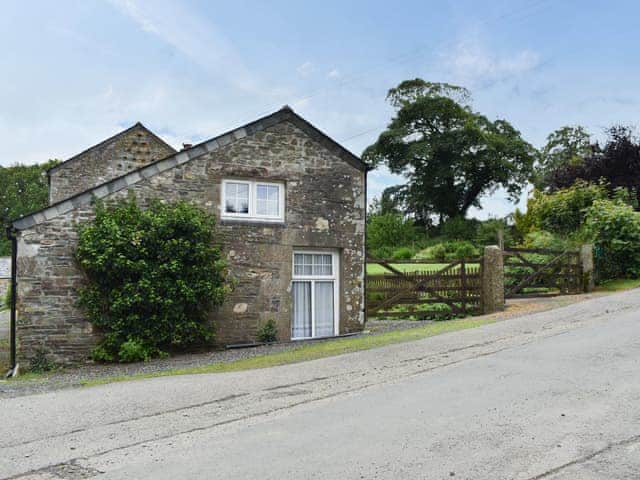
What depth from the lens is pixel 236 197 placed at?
14.1 m

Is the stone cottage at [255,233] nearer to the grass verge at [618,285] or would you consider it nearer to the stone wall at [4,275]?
the grass verge at [618,285]

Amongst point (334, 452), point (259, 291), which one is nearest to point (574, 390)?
point (334, 452)

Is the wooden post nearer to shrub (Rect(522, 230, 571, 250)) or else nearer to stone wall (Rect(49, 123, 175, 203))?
shrub (Rect(522, 230, 571, 250))

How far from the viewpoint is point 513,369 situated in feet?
28.0

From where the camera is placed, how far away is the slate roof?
12.1 meters

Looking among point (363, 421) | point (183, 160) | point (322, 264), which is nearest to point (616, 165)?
point (322, 264)

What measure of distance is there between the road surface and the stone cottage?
12.3 ft

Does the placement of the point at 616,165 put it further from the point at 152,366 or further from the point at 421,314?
the point at 152,366

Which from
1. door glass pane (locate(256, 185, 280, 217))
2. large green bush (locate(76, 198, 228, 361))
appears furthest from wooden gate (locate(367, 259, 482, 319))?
large green bush (locate(76, 198, 228, 361))

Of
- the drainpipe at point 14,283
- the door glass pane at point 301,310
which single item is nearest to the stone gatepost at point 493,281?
the door glass pane at point 301,310

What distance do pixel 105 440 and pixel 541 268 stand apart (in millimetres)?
16583

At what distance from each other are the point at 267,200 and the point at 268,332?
3.32 m

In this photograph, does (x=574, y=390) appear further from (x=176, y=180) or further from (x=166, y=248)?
(x=176, y=180)

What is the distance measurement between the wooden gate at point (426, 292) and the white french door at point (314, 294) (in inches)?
85.3
